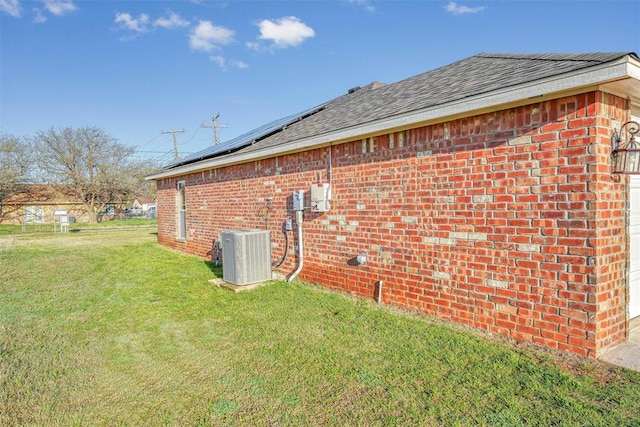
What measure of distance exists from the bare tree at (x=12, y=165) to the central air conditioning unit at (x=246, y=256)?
98.9 feet

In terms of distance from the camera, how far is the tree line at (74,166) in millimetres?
28547

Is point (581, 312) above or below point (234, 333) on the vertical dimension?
above

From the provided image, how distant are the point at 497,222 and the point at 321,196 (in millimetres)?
2857

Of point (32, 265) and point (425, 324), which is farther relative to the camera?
point (32, 265)

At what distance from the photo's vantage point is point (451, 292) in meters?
4.38

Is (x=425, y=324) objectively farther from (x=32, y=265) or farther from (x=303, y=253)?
(x=32, y=265)

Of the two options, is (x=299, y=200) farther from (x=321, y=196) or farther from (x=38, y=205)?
(x=38, y=205)

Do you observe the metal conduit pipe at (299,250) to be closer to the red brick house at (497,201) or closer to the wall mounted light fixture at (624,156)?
the red brick house at (497,201)

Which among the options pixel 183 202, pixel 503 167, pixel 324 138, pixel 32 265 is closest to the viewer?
pixel 503 167

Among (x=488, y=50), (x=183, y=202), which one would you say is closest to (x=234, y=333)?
(x=488, y=50)

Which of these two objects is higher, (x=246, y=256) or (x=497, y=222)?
(x=497, y=222)

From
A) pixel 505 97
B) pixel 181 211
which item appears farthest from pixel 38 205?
pixel 505 97

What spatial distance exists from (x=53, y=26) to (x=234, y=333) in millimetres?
9761

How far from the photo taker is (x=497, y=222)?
3945 mm
